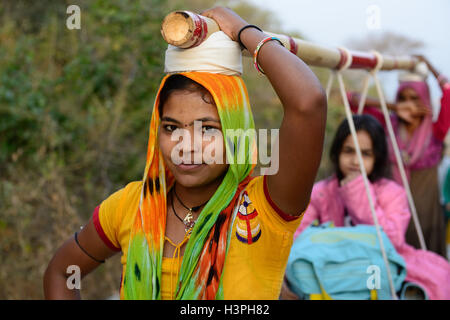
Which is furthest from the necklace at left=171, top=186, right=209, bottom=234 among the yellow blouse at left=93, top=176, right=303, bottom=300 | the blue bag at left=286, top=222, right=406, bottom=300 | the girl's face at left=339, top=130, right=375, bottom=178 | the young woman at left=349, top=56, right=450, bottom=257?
the young woman at left=349, top=56, right=450, bottom=257

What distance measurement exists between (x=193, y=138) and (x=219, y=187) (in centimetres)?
17

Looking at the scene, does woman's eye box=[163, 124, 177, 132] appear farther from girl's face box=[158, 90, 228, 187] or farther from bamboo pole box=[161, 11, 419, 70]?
bamboo pole box=[161, 11, 419, 70]

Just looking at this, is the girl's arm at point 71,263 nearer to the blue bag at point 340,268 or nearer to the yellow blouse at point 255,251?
the yellow blouse at point 255,251

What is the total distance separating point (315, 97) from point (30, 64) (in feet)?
12.4

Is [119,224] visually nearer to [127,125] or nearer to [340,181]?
[340,181]

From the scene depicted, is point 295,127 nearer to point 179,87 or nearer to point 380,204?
point 179,87

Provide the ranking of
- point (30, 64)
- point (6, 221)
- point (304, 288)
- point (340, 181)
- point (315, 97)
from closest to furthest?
point (315, 97), point (304, 288), point (340, 181), point (6, 221), point (30, 64)

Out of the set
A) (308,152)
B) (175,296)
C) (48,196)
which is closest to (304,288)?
(175,296)

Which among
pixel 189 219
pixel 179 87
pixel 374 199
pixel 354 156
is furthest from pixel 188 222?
pixel 354 156

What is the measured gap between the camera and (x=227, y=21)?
152 centimetres

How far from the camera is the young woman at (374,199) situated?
93.9 inches

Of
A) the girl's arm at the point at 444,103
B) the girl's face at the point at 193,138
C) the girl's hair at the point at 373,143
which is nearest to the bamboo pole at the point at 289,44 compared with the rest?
the girl's face at the point at 193,138

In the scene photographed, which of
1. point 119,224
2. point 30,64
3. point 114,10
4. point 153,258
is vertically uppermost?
point 114,10

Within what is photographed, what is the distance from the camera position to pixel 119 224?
161cm
